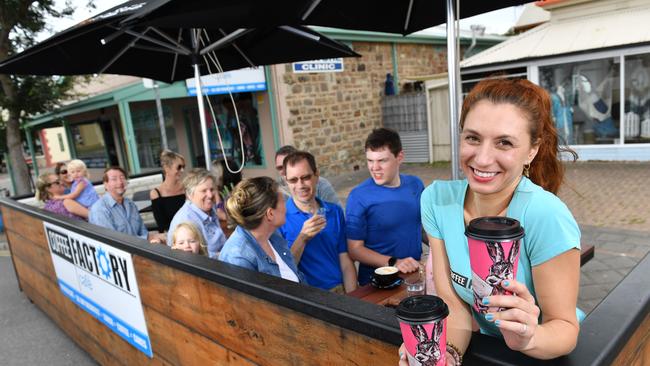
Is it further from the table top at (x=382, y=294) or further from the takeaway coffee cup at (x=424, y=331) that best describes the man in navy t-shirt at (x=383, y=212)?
the takeaway coffee cup at (x=424, y=331)

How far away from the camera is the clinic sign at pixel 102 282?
9.46 ft

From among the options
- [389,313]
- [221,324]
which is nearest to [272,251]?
[221,324]

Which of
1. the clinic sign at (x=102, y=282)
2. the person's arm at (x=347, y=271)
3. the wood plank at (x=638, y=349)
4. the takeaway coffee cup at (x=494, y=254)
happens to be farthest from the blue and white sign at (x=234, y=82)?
the takeaway coffee cup at (x=494, y=254)

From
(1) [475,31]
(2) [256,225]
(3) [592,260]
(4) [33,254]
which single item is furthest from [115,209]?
(1) [475,31]

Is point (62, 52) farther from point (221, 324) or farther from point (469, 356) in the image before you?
point (469, 356)

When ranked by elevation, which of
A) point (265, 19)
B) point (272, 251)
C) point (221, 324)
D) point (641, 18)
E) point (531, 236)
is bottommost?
point (221, 324)

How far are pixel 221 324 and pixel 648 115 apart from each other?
37.1ft

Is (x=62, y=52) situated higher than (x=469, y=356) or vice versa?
(x=62, y=52)

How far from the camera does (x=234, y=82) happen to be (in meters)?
10.4

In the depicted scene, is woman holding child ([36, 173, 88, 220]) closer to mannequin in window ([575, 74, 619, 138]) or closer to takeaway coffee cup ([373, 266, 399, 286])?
takeaway coffee cup ([373, 266, 399, 286])

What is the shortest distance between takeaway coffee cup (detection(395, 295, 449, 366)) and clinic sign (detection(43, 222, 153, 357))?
2.28m

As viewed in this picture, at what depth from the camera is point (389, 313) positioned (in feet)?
4.68

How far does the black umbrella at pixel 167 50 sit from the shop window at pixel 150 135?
337 inches

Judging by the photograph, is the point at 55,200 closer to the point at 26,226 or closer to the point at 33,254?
the point at 26,226
